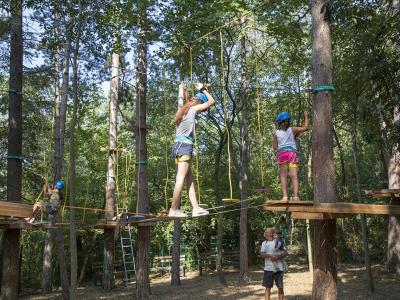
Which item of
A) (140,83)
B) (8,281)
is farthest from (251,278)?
(8,281)

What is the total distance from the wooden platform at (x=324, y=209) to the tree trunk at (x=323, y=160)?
0.38m

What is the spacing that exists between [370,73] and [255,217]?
42.6 ft

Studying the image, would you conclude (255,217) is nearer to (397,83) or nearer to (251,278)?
(251,278)

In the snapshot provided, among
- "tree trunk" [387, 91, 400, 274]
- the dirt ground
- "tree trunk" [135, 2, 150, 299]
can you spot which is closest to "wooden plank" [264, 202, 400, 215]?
the dirt ground

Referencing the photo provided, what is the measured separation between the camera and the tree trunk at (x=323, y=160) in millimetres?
5508

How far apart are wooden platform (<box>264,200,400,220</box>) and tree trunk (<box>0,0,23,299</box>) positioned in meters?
5.68

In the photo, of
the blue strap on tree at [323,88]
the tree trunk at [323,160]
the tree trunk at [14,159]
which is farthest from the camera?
the tree trunk at [14,159]

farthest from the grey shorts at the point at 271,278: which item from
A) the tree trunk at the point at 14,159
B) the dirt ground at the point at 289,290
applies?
the tree trunk at the point at 14,159

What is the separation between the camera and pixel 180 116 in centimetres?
509

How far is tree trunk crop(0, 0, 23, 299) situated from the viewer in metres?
8.45

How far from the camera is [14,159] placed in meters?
8.88

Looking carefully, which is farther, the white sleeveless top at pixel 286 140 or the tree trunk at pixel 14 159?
the tree trunk at pixel 14 159

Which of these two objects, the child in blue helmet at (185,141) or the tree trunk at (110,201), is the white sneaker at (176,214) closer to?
the child in blue helmet at (185,141)

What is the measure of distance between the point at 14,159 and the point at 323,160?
614 cm
